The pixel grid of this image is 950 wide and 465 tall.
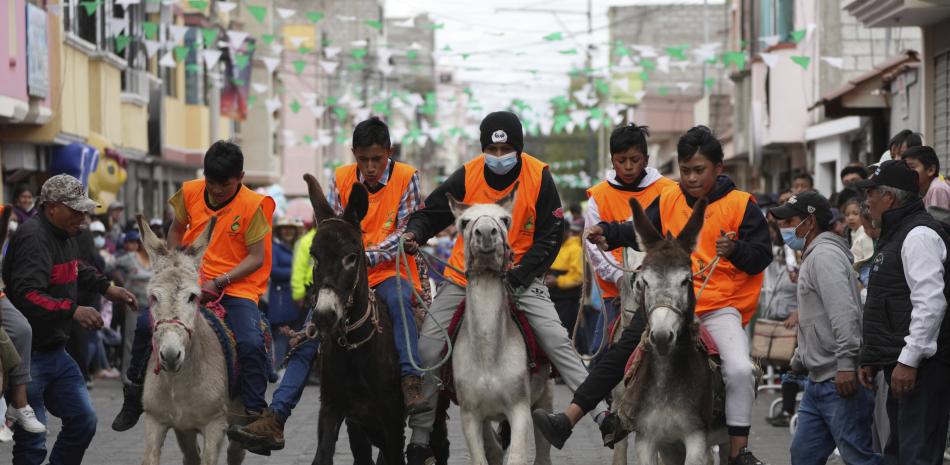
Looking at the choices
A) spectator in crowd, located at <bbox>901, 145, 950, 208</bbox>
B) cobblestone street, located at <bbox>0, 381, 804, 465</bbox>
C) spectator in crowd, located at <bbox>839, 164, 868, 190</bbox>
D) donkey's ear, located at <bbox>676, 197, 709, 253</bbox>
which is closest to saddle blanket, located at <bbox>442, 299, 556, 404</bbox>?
donkey's ear, located at <bbox>676, 197, 709, 253</bbox>

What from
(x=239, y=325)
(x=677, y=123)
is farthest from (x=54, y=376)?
(x=677, y=123)

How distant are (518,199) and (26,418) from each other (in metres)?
3.58

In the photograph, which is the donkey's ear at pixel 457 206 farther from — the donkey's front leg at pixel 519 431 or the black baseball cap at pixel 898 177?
the black baseball cap at pixel 898 177

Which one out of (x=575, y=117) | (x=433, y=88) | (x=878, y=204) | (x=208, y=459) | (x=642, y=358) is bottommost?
(x=208, y=459)

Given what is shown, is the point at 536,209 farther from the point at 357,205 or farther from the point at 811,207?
the point at 811,207

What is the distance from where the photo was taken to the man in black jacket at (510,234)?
992cm

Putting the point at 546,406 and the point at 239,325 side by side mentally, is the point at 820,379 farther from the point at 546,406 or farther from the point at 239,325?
the point at 239,325

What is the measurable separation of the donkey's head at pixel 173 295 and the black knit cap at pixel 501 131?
1.98 meters

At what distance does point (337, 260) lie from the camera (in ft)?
29.9

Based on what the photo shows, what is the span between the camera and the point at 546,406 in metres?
10.3

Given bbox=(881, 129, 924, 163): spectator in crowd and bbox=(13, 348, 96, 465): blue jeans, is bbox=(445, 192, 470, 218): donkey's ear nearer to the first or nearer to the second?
bbox=(13, 348, 96, 465): blue jeans

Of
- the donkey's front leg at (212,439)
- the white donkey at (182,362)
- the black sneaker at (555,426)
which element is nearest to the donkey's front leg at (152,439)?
the white donkey at (182,362)

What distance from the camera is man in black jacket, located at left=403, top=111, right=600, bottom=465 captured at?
992cm

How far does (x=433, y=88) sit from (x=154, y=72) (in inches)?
3048
